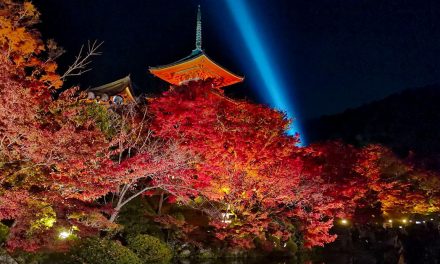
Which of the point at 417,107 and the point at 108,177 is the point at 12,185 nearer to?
the point at 108,177

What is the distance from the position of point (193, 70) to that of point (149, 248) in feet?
51.2

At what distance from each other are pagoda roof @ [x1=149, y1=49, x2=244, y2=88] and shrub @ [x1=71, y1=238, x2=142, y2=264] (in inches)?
594

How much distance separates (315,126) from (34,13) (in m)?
63.5

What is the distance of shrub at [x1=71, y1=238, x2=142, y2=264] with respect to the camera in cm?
1102

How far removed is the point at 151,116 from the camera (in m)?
15.4

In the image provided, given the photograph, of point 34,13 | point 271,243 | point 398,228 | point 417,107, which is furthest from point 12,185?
point 417,107

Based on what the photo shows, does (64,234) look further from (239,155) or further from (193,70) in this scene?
(193,70)

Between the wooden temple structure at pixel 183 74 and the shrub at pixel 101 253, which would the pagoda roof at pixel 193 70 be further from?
the shrub at pixel 101 253

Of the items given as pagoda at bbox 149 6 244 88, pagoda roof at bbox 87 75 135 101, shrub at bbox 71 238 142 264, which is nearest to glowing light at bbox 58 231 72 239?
shrub at bbox 71 238 142 264

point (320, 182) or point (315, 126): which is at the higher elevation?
point (315, 126)

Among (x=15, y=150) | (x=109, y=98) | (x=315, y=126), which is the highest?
(x=315, y=126)

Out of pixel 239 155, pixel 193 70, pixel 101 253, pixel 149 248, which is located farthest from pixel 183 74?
pixel 101 253

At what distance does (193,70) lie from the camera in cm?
2633

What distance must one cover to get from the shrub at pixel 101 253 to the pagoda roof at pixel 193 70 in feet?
49.5
